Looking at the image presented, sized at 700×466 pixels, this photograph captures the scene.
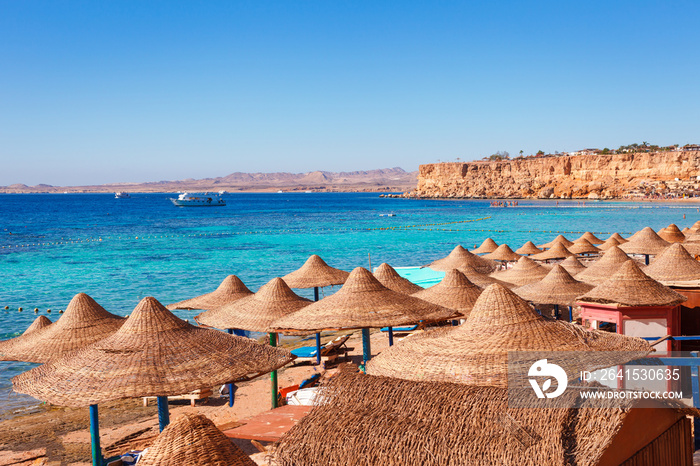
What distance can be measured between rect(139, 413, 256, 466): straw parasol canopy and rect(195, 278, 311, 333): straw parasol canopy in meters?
6.30

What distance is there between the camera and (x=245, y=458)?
11.3 feet

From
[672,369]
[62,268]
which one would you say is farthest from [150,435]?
[62,268]

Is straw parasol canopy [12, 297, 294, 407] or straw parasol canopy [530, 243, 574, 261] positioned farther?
straw parasol canopy [530, 243, 574, 261]

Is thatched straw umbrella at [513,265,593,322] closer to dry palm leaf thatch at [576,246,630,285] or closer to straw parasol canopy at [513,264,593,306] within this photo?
straw parasol canopy at [513,264,593,306]

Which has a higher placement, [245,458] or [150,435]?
[245,458]

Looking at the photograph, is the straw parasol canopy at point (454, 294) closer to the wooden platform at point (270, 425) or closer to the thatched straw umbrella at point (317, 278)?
the thatched straw umbrella at point (317, 278)

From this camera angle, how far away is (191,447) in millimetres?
3277

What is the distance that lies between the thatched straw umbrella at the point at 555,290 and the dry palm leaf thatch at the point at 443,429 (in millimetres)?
7909

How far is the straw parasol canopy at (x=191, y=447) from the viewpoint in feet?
10.7

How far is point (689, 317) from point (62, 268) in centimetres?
3335

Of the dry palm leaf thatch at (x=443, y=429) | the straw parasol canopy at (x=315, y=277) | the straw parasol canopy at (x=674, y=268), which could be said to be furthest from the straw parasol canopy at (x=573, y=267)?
the dry palm leaf thatch at (x=443, y=429)

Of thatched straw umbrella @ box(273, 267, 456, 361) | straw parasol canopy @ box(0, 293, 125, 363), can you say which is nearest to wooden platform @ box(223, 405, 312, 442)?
thatched straw umbrella @ box(273, 267, 456, 361)

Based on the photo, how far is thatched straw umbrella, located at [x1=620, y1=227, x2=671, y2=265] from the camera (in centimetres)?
1959

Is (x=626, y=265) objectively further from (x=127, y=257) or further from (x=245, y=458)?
(x=127, y=257)
